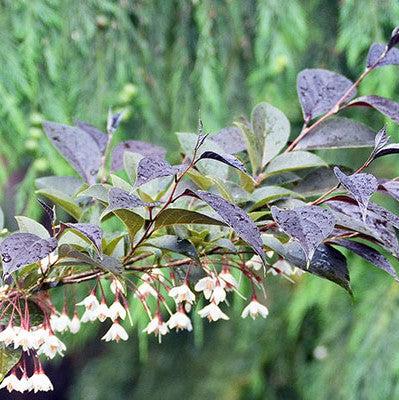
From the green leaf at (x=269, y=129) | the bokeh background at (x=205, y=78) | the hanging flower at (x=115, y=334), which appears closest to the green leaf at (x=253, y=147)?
the green leaf at (x=269, y=129)

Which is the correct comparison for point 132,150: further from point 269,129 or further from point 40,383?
point 40,383

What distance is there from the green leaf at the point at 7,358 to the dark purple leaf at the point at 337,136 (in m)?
0.36

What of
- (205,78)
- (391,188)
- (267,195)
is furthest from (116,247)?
(205,78)

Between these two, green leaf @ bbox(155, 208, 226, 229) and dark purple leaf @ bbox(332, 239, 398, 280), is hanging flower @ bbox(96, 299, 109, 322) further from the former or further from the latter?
dark purple leaf @ bbox(332, 239, 398, 280)

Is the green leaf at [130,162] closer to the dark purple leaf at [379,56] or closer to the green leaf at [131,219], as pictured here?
the green leaf at [131,219]

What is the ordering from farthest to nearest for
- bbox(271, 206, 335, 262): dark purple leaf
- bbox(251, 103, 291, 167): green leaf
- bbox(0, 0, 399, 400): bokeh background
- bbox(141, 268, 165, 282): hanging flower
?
bbox(0, 0, 399, 400): bokeh background → bbox(251, 103, 291, 167): green leaf → bbox(141, 268, 165, 282): hanging flower → bbox(271, 206, 335, 262): dark purple leaf

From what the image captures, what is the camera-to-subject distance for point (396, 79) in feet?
5.40

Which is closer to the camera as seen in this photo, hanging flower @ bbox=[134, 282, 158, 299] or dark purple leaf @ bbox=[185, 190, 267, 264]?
dark purple leaf @ bbox=[185, 190, 267, 264]

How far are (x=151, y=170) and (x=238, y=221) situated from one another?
0.08 m

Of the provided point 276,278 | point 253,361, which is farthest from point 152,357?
point 276,278

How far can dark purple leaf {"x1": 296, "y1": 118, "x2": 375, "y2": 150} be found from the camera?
2.48ft

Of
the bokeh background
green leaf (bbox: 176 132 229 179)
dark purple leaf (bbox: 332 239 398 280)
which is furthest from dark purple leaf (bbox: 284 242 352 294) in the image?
the bokeh background

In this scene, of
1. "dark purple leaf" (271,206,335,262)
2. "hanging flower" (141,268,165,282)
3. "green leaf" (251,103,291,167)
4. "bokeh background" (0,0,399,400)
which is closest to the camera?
"dark purple leaf" (271,206,335,262)

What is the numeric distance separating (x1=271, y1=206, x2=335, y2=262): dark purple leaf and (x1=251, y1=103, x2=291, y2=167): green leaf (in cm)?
17
